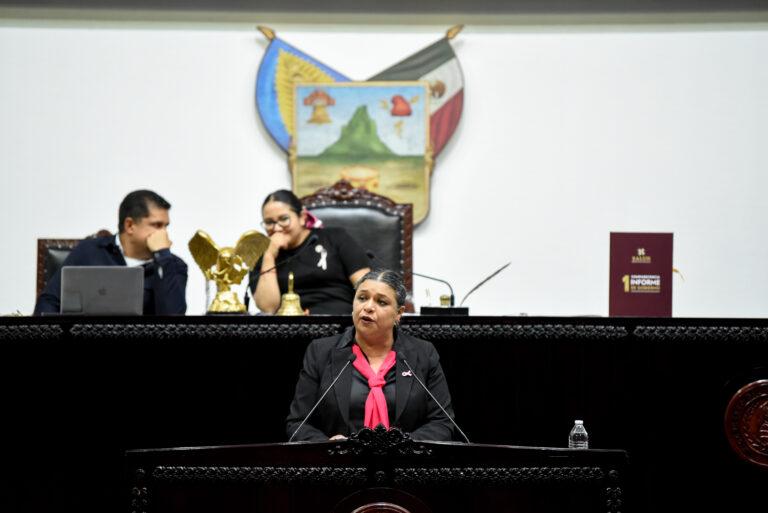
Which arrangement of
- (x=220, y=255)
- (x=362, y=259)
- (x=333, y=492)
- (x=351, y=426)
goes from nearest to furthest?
(x=333, y=492) → (x=351, y=426) → (x=220, y=255) → (x=362, y=259)

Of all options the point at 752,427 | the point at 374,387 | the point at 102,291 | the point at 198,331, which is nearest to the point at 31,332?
the point at 102,291

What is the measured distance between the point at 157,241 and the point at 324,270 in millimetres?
725

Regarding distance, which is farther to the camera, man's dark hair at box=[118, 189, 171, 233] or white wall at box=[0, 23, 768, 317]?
white wall at box=[0, 23, 768, 317]

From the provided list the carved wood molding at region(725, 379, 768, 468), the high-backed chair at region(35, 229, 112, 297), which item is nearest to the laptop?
the high-backed chair at region(35, 229, 112, 297)

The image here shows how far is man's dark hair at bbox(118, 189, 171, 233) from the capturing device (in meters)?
3.84

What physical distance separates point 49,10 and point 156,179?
1227 mm

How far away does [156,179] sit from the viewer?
5637mm

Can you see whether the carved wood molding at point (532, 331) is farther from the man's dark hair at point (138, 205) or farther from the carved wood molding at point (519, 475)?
the man's dark hair at point (138, 205)

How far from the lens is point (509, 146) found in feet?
18.4

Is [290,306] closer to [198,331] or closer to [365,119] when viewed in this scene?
[198,331]

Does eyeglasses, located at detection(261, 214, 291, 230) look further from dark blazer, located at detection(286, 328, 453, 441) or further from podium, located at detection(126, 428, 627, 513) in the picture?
podium, located at detection(126, 428, 627, 513)

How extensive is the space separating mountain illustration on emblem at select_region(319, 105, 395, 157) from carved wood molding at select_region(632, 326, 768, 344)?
2718 mm

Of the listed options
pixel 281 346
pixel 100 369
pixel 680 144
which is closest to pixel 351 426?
pixel 281 346

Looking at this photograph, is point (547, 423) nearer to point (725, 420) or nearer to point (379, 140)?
point (725, 420)
